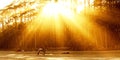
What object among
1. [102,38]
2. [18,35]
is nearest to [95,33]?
[102,38]

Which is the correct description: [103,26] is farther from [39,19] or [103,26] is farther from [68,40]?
[39,19]

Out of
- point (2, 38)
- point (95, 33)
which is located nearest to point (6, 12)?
point (2, 38)

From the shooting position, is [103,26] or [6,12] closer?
[103,26]

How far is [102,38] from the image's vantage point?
40.1m

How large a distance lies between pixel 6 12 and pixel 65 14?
8.75 meters

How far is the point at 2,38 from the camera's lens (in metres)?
43.8

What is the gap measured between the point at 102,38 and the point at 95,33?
1.19 meters

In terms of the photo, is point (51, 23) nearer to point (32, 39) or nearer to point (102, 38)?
point (32, 39)

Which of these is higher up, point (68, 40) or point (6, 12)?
point (6, 12)

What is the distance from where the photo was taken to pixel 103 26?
1592 inches

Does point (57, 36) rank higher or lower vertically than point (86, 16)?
lower

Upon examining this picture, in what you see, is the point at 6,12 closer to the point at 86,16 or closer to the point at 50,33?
the point at 50,33

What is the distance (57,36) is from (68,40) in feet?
5.69

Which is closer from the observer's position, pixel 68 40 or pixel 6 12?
pixel 68 40
